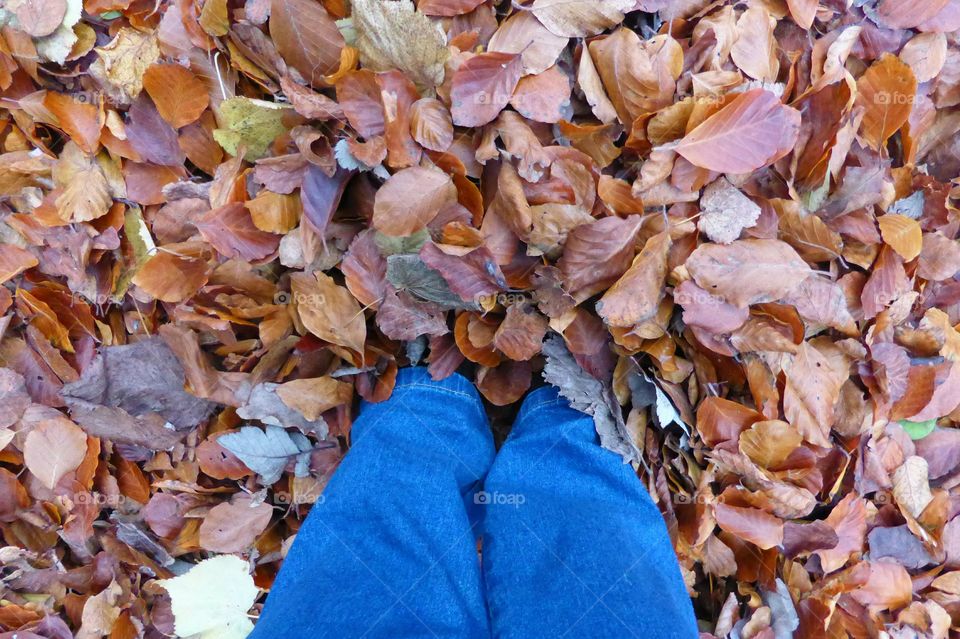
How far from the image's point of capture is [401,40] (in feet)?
2.29

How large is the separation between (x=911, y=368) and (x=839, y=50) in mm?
443

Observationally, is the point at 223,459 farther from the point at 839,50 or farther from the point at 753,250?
the point at 839,50

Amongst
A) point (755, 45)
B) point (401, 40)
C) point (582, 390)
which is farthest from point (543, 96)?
point (582, 390)

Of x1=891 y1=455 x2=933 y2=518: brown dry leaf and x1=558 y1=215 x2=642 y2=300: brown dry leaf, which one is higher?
x1=558 y1=215 x2=642 y2=300: brown dry leaf

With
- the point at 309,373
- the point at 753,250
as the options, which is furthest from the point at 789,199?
the point at 309,373

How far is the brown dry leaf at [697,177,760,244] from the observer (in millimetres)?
732

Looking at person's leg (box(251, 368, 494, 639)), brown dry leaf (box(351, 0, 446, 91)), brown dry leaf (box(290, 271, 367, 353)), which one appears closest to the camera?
person's leg (box(251, 368, 494, 639))

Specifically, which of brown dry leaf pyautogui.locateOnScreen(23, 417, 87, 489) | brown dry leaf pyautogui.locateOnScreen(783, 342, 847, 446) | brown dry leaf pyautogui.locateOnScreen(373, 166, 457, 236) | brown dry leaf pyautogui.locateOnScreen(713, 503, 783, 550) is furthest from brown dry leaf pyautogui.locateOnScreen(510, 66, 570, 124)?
brown dry leaf pyautogui.locateOnScreen(23, 417, 87, 489)

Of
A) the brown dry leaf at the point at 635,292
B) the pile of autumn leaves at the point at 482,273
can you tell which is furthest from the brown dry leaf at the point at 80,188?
the brown dry leaf at the point at 635,292

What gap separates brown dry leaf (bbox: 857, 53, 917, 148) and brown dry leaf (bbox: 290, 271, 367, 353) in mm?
733

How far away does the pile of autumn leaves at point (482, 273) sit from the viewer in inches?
28.6

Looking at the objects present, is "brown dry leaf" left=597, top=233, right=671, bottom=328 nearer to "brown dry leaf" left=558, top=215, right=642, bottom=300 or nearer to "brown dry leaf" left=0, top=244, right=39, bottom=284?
"brown dry leaf" left=558, top=215, right=642, bottom=300

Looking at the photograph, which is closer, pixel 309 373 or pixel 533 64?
pixel 533 64

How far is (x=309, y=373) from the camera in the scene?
878 mm
